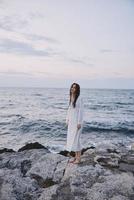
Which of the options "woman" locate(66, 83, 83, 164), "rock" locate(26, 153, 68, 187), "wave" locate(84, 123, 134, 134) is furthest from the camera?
"wave" locate(84, 123, 134, 134)

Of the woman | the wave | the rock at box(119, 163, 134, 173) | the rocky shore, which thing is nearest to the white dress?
the woman

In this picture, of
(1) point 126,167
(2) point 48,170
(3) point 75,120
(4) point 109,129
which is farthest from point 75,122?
(4) point 109,129

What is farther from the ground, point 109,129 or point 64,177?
point 64,177

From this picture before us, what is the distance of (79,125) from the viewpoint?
823cm

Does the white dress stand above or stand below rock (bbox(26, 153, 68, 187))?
above

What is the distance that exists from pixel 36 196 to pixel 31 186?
417 mm

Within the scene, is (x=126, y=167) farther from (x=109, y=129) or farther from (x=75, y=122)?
(x=109, y=129)

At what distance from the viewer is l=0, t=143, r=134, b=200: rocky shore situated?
6711 mm

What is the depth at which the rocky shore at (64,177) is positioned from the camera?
6711 millimetres

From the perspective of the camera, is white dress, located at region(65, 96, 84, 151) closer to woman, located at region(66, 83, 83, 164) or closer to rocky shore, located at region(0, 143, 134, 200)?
woman, located at region(66, 83, 83, 164)

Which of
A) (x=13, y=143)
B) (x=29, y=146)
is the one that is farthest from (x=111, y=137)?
(x=29, y=146)

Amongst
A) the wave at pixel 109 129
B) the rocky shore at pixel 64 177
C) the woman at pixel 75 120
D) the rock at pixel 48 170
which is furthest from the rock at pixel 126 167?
the wave at pixel 109 129

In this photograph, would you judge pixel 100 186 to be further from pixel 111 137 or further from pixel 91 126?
pixel 91 126

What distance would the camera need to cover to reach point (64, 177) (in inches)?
294
